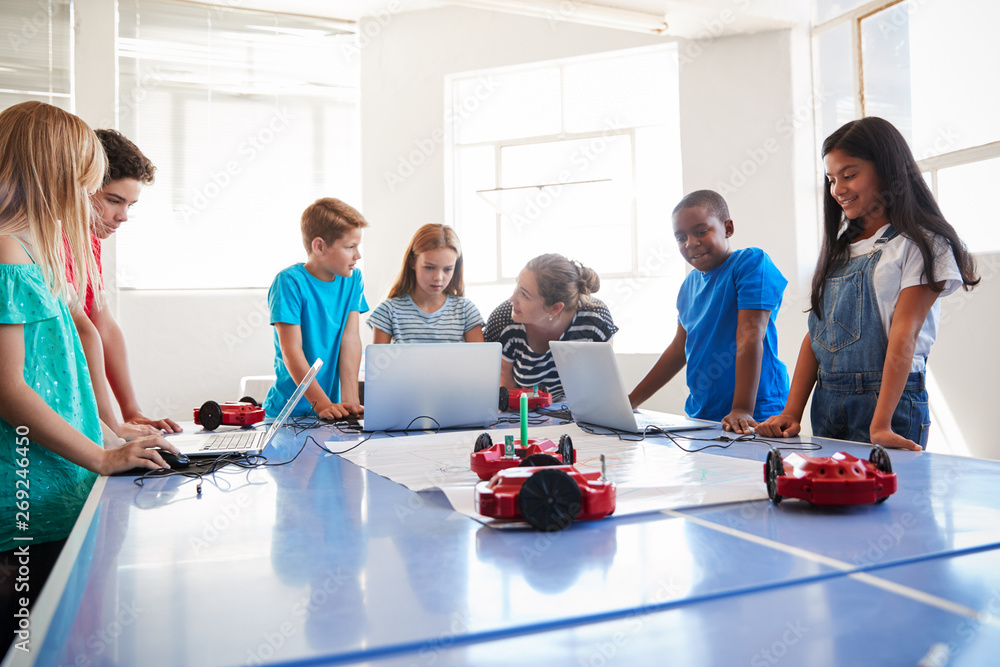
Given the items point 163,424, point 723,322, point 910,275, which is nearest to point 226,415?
point 163,424

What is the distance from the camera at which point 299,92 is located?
533cm

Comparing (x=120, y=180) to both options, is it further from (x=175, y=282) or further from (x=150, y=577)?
(x=175, y=282)

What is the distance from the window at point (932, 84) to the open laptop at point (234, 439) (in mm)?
3310

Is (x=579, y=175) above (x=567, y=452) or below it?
above

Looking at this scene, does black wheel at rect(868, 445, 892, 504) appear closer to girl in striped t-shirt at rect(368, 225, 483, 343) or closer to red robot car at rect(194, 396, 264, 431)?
red robot car at rect(194, 396, 264, 431)

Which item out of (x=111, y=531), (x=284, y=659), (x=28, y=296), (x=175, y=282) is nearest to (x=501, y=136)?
(x=175, y=282)

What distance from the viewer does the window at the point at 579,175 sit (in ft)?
16.1

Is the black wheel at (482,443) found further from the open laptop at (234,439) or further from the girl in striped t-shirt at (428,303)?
the girl in striped t-shirt at (428,303)

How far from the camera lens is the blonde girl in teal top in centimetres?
118

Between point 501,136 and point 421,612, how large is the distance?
493cm

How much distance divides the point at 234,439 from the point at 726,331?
1.43 m

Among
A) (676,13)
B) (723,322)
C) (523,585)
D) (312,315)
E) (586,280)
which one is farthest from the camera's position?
(676,13)

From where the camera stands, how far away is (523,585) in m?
0.67

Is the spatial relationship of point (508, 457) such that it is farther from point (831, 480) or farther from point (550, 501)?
point (831, 480)
